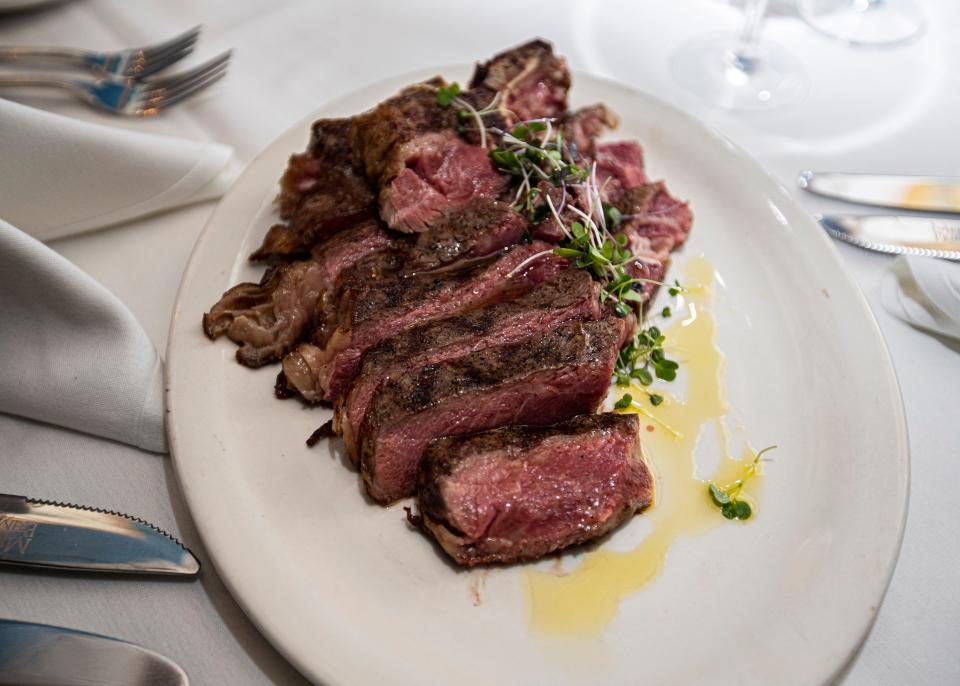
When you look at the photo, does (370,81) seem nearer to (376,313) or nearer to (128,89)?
(128,89)

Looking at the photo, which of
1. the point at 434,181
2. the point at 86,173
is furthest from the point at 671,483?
the point at 86,173

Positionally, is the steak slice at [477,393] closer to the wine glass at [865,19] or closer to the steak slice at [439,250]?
the steak slice at [439,250]

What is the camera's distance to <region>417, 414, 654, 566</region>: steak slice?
Result: 2.18m

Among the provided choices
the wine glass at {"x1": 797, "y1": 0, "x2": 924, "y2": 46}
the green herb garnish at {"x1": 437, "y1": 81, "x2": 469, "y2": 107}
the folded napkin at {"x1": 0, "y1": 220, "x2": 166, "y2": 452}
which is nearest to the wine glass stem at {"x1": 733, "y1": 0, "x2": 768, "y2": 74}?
the wine glass at {"x1": 797, "y1": 0, "x2": 924, "y2": 46}

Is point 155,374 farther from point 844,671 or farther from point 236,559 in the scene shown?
point 844,671

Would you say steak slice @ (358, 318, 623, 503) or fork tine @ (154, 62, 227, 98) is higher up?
fork tine @ (154, 62, 227, 98)

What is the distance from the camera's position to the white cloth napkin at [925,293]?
2916 mm

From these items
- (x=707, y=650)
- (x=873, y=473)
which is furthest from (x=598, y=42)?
(x=707, y=650)

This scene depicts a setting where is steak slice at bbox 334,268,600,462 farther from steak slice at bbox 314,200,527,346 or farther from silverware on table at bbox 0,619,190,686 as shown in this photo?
silverware on table at bbox 0,619,190,686

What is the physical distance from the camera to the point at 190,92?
3711 millimetres

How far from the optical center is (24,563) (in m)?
2.14

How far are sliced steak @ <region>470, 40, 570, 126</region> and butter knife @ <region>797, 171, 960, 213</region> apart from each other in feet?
4.09

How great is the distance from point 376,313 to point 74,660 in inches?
50.6

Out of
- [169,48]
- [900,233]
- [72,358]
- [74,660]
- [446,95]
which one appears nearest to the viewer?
[74,660]
